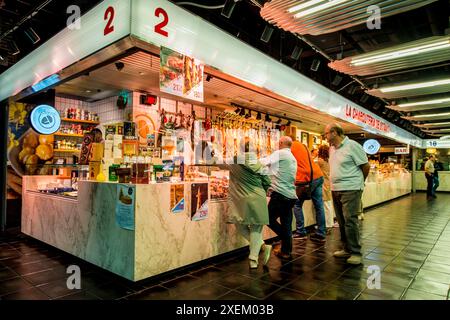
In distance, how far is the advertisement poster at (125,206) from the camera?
3.30m

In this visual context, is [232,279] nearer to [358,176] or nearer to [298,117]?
[358,176]

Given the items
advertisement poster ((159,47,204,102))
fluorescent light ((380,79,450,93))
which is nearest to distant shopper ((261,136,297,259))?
advertisement poster ((159,47,204,102))

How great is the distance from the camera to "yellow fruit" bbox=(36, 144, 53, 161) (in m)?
6.59

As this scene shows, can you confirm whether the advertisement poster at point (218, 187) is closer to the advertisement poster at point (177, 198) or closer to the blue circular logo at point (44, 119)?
the advertisement poster at point (177, 198)

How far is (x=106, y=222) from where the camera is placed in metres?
3.72

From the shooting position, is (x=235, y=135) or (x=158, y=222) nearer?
(x=158, y=222)

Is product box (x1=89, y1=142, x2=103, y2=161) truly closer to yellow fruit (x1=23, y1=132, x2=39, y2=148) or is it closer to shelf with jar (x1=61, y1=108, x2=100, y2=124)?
yellow fruit (x1=23, y1=132, x2=39, y2=148)

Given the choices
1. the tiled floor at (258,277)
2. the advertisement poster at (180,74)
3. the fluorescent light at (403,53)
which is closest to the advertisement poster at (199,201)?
the tiled floor at (258,277)

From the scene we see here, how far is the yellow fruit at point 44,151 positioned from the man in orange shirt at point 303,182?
5.66 metres

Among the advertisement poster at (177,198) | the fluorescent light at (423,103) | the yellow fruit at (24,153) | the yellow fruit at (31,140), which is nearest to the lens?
the advertisement poster at (177,198)

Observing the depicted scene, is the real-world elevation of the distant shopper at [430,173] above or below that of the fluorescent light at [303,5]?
below

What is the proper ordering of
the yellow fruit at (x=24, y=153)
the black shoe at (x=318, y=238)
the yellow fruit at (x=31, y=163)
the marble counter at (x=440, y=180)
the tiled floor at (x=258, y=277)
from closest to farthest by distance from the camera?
the tiled floor at (x=258, y=277) → the black shoe at (x=318, y=238) → the yellow fruit at (x=31, y=163) → the yellow fruit at (x=24, y=153) → the marble counter at (x=440, y=180)
